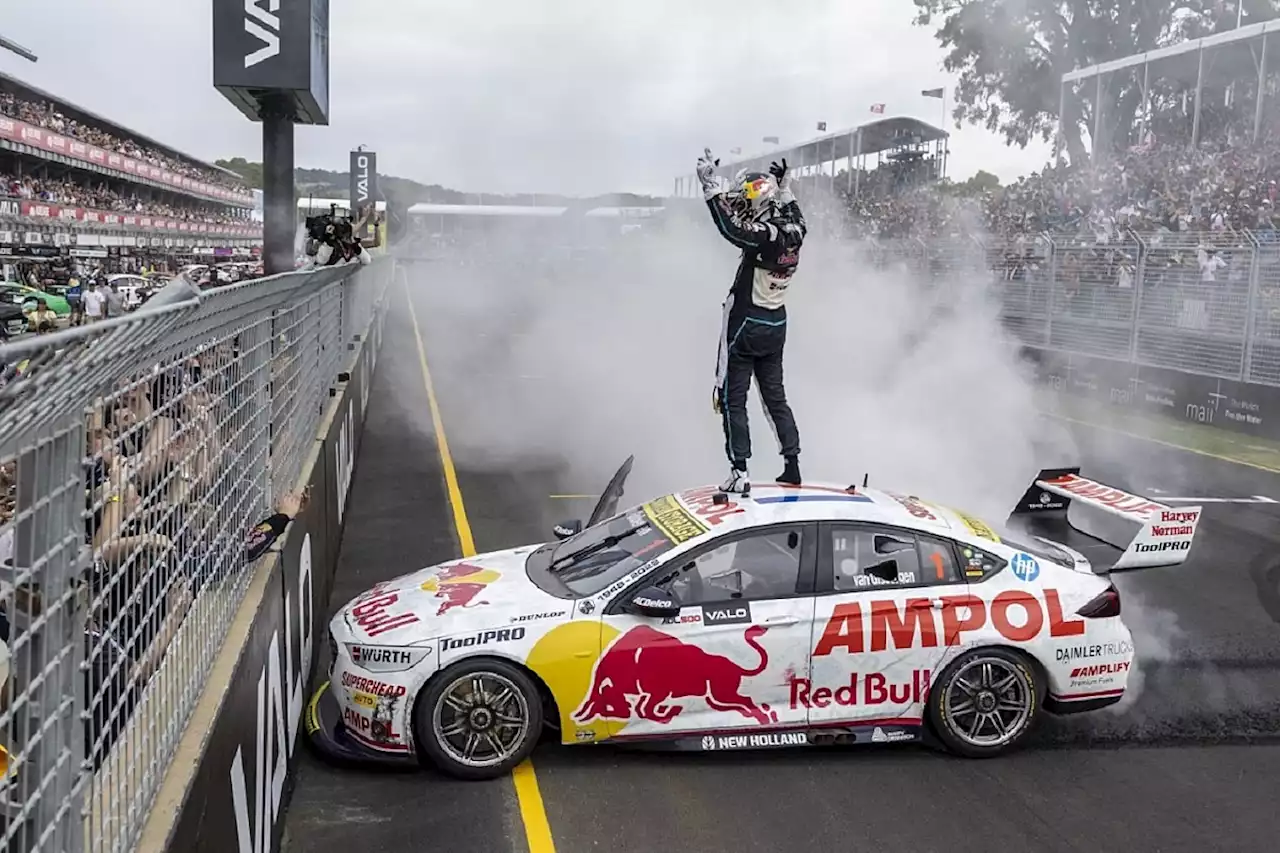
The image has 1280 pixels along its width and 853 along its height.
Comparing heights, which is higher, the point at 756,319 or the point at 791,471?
the point at 756,319

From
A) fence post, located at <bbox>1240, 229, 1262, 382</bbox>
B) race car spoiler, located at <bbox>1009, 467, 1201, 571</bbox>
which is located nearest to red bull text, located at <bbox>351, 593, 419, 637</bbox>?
race car spoiler, located at <bbox>1009, 467, 1201, 571</bbox>

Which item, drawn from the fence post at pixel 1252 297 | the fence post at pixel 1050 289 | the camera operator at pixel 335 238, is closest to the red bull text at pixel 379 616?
the camera operator at pixel 335 238

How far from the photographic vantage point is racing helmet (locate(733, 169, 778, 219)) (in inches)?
286

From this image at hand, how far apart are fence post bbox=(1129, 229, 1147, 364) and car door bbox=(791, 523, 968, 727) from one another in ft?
48.4

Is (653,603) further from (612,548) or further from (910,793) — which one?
(910,793)

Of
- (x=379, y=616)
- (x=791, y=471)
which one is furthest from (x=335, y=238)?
(x=379, y=616)

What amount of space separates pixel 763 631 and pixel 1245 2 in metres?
35.9

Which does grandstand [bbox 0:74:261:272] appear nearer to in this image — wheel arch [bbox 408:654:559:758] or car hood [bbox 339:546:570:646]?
car hood [bbox 339:546:570:646]

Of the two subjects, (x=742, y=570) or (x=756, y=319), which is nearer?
(x=742, y=570)

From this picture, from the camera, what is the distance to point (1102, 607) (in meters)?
5.65

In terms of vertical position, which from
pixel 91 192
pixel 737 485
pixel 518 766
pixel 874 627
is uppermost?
→ pixel 91 192

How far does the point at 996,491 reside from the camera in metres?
10.0

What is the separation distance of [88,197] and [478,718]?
45990 millimetres

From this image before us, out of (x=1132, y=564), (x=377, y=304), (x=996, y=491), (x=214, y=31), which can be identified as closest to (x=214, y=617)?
(x=1132, y=564)
